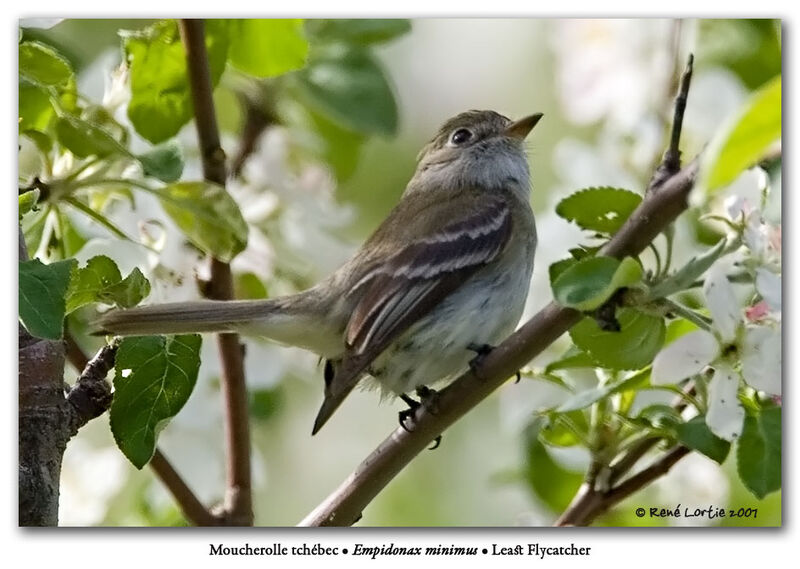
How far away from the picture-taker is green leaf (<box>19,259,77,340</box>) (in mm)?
1777

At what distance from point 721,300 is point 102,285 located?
1056 millimetres

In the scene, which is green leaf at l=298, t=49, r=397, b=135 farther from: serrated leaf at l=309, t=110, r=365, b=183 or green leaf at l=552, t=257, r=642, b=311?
green leaf at l=552, t=257, r=642, b=311

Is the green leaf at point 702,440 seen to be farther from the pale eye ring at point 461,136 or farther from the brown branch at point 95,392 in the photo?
the pale eye ring at point 461,136

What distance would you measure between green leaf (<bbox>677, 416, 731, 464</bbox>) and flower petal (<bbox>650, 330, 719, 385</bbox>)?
0.34ft

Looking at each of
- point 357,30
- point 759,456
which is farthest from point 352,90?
point 759,456

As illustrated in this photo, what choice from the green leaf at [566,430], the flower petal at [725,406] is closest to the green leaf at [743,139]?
the flower petal at [725,406]

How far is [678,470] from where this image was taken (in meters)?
2.65

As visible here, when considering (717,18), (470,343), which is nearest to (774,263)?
(470,343)

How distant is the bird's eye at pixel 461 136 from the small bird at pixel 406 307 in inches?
14.5

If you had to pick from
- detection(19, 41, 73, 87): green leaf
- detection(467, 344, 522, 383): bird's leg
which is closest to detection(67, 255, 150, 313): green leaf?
detection(19, 41, 73, 87): green leaf

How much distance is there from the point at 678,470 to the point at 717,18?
107 centimetres

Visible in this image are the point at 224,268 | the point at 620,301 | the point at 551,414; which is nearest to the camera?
the point at 620,301
